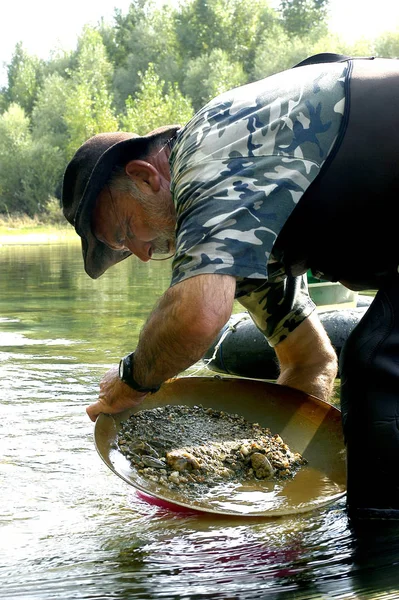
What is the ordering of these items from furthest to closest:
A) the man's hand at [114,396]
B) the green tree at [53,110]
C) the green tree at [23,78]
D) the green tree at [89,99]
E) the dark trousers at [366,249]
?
the green tree at [23,78] → the green tree at [53,110] → the green tree at [89,99] → the man's hand at [114,396] → the dark trousers at [366,249]

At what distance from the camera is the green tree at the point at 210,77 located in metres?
54.0

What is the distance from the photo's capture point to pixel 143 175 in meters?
2.94

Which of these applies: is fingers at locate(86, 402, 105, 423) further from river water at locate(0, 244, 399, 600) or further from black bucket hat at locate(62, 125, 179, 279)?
black bucket hat at locate(62, 125, 179, 279)

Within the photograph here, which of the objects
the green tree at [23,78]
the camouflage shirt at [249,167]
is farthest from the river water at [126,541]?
the green tree at [23,78]

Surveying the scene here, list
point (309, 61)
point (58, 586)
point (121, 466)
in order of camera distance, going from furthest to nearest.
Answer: point (121, 466) < point (309, 61) < point (58, 586)

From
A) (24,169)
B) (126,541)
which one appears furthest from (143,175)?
(24,169)

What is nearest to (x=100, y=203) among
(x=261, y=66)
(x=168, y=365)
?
(x=168, y=365)

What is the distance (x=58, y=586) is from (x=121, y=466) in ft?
2.66

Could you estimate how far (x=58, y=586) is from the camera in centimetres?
235

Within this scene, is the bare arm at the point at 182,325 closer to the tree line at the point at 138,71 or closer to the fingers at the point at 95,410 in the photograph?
the fingers at the point at 95,410

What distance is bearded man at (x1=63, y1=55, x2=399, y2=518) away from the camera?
2406 millimetres

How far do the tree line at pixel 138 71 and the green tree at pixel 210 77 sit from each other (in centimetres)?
7

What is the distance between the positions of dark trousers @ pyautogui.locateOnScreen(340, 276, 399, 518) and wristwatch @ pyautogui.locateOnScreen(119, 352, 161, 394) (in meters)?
0.69

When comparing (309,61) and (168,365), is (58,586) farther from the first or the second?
(309,61)
